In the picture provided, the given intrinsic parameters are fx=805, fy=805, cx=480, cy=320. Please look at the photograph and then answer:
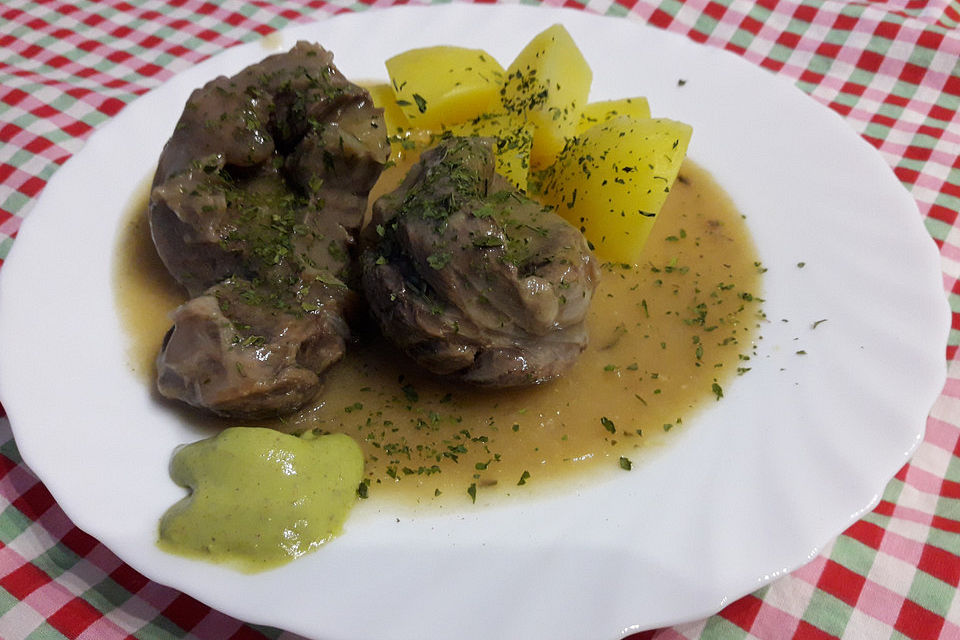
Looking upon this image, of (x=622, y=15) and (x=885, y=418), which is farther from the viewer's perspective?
(x=622, y=15)

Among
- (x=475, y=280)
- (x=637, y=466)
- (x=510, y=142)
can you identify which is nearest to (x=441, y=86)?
(x=510, y=142)


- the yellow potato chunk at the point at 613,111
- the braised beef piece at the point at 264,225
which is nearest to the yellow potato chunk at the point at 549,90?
the yellow potato chunk at the point at 613,111

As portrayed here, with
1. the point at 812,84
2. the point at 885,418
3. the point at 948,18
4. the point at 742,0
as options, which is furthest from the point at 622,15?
the point at 885,418

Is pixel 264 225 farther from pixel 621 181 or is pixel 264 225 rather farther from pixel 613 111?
pixel 613 111

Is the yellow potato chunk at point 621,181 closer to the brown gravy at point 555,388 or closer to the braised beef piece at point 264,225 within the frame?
the brown gravy at point 555,388

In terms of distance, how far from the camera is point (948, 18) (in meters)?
6.50

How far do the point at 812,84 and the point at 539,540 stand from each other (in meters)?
4.67

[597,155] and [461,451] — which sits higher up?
[597,155]

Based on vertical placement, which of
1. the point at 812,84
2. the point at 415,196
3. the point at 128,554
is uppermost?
the point at 415,196

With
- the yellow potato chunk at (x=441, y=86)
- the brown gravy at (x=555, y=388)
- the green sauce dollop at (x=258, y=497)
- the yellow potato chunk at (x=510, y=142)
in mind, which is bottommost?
the brown gravy at (x=555, y=388)

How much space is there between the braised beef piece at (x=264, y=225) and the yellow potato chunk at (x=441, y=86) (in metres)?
0.76

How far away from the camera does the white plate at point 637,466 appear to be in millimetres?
2906

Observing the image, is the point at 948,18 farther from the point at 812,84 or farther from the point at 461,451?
the point at 461,451

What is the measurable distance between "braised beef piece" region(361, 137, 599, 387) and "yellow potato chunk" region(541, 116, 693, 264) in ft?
2.16
